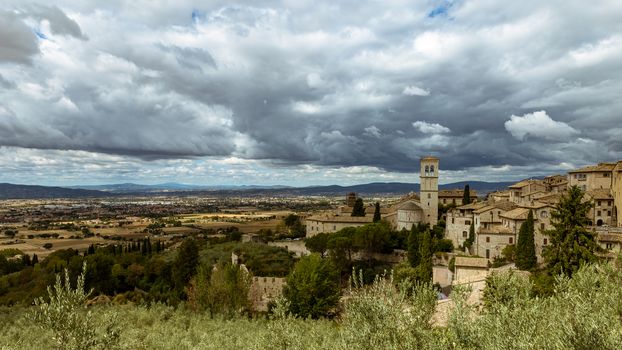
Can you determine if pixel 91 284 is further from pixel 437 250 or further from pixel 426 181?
pixel 426 181

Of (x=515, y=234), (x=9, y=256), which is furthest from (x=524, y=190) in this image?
(x=9, y=256)

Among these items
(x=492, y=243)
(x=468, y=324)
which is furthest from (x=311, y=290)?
(x=468, y=324)

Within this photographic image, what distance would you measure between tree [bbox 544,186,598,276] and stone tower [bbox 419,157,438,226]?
126 feet

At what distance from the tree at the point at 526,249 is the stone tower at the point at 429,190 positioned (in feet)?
90.4

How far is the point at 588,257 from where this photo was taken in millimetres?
29375

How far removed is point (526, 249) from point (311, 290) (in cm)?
2243

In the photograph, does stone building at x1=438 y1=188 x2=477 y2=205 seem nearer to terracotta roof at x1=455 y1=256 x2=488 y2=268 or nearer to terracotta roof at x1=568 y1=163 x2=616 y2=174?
terracotta roof at x1=568 y1=163 x2=616 y2=174

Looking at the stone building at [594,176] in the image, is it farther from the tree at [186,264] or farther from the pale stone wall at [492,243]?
the tree at [186,264]

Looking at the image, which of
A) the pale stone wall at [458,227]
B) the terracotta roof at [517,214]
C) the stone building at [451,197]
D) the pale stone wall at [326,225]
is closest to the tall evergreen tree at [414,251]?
the pale stone wall at [458,227]

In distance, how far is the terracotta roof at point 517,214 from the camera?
156 feet

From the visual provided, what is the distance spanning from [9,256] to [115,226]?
2668 inches

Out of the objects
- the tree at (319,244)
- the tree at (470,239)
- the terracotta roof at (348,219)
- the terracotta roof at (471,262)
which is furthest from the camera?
the terracotta roof at (348,219)

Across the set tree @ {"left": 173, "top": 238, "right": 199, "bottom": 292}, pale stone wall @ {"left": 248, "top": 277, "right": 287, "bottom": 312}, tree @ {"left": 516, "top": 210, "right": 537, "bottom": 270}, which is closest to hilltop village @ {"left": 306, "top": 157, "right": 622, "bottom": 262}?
tree @ {"left": 516, "top": 210, "right": 537, "bottom": 270}

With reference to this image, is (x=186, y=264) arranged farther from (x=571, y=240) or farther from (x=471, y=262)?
(x=571, y=240)
